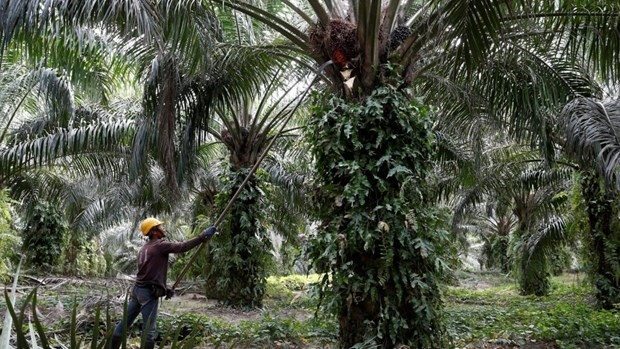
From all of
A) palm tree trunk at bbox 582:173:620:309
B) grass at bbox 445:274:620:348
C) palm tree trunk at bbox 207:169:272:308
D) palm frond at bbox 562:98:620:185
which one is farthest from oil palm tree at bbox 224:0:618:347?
palm tree trunk at bbox 207:169:272:308

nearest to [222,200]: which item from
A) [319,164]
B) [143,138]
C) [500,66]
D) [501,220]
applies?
[143,138]

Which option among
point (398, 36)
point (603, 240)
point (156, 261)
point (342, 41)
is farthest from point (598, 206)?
point (156, 261)

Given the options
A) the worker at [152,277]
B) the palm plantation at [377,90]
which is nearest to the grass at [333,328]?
the worker at [152,277]

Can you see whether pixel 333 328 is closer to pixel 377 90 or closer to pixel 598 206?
pixel 377 90

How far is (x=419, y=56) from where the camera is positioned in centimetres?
596

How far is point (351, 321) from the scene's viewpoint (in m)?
5.33

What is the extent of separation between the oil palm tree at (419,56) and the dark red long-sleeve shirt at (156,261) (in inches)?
60.7

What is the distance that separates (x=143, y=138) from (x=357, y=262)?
3.37m

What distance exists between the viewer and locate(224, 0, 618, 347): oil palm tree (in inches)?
193

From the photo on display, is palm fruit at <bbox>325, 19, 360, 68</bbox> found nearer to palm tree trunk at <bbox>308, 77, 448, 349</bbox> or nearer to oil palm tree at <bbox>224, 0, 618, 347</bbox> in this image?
oil palm tree at <bbox>224, 0, 618, 347</bbox>

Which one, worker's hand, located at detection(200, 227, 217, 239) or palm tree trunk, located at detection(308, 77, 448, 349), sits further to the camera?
worker's hand, located at detection(200, 227, 217, 239)

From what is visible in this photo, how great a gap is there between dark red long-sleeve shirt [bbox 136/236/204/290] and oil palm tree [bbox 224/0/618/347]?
154cm

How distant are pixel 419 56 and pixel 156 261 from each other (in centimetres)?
355

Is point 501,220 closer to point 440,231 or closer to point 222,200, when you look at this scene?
point 222,200
